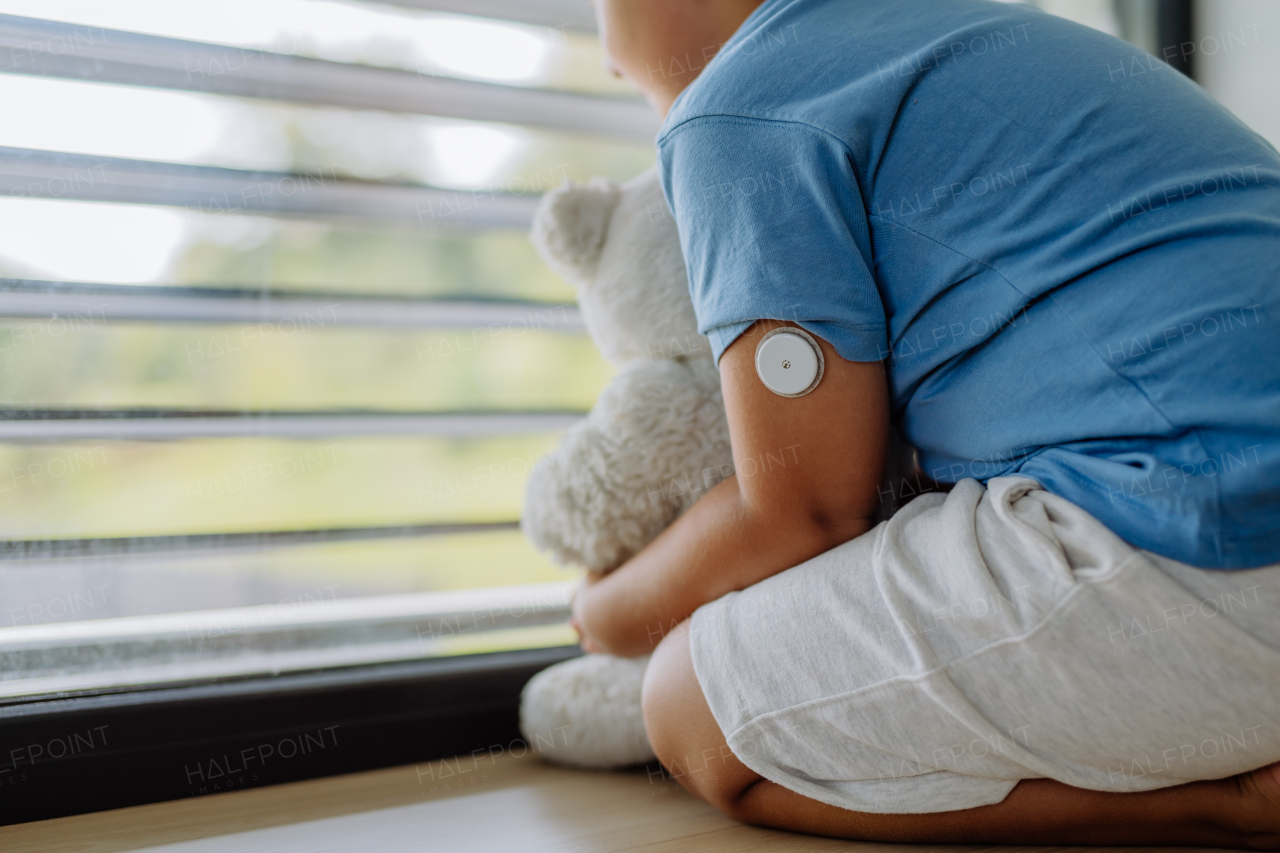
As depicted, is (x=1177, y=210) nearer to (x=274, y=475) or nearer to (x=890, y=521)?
(x=890, y=521)

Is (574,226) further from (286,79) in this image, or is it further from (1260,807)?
(1260,807)

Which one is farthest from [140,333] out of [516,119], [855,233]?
[855,233]

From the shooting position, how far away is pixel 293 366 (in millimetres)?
1179

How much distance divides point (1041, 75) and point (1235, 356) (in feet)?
0.92

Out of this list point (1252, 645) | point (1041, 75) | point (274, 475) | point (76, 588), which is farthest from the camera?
point (274, 475)

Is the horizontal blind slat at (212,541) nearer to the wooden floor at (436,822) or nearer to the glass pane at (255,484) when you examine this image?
the glass pane at (255,484)

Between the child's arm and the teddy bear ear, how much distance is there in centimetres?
33

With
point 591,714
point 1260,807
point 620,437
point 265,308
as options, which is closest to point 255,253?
point 265,308

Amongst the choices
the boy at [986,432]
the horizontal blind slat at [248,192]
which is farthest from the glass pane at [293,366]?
the boy at [986,432]

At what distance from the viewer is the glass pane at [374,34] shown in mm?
1098

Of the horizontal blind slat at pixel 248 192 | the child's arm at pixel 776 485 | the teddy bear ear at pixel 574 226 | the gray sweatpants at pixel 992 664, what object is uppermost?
the horizontal blind slat at pixel 248 192

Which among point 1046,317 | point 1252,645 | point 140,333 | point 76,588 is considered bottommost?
point 1252,645

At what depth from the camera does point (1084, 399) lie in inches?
26.5

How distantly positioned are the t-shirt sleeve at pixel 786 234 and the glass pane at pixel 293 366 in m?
0.62
